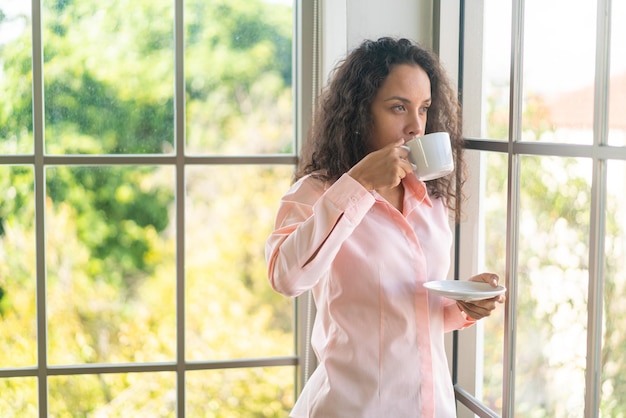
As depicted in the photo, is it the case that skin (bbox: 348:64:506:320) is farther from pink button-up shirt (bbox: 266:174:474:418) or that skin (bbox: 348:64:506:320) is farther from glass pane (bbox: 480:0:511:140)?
glass pane (bbox: 480:0:511:140)

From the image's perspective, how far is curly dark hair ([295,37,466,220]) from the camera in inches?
67.5

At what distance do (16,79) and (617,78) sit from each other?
63.1 inches

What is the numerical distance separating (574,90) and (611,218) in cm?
27

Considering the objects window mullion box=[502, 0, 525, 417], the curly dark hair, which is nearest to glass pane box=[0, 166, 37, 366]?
the curly dark hair

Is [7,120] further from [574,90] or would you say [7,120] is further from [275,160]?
[574,90]

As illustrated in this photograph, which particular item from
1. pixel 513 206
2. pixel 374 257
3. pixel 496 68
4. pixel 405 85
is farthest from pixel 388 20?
pixel 374 257

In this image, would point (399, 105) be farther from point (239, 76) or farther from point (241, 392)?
point (241, 392)

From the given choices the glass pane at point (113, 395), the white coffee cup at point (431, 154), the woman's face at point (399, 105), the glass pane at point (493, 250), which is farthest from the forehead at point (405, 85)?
the glass pane at point (113, 395)

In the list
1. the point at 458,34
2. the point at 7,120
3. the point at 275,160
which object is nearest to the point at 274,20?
the point at 275,160

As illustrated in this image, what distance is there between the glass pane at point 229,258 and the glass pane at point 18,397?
46 centimetres

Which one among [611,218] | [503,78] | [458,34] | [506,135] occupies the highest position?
[458,34]

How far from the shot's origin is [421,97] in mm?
1686

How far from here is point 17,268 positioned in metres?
2.31

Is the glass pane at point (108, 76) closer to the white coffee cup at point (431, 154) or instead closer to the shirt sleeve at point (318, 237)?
the shirt sleeve at point (318, 237)
